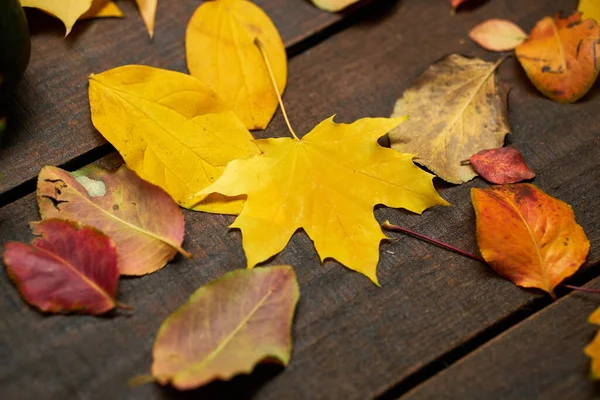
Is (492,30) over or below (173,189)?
over

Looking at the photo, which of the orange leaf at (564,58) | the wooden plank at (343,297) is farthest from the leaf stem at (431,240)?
the orange leaf at (564,58)

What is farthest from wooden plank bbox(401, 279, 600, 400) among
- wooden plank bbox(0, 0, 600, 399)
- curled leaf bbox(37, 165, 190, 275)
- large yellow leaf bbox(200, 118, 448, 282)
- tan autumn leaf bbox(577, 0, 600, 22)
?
tan autumn leaf bbox(577, 0, 600, 22)

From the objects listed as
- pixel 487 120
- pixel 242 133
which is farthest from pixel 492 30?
pixel 242 133

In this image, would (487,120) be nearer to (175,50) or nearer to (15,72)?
(175,50)

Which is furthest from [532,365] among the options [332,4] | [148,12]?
[148,12]

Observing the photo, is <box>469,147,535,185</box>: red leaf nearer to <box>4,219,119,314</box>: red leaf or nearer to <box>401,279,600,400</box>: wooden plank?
<box>401,279,600,400</box>: wooden plank

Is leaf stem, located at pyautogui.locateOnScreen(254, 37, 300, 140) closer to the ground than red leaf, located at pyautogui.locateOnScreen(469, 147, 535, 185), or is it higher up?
higher up
